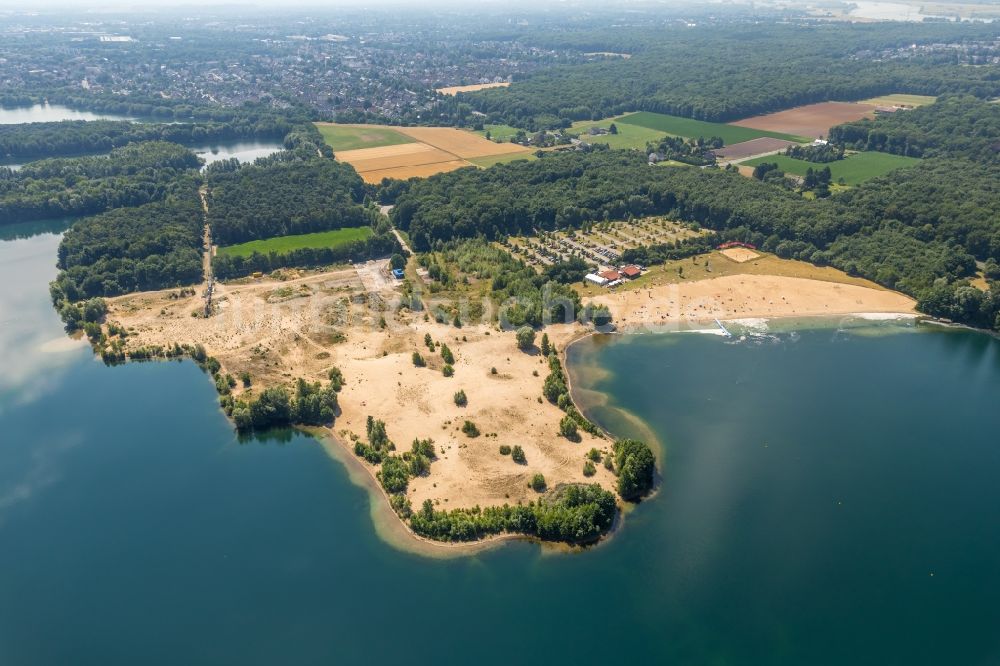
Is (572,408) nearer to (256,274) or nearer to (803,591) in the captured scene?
(803,591)

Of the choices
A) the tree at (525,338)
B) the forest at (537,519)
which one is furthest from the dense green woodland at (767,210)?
the forest at (537,519)

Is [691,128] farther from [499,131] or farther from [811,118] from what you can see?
[499,131]

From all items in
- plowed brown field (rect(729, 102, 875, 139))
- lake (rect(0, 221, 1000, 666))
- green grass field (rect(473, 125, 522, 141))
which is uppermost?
plowed brown field (rect(729, 102, 875, 139))

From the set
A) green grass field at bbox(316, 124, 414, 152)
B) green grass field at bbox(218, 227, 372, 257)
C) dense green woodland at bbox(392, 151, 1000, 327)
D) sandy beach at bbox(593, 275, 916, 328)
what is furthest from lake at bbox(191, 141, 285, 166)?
sandy beach at bbox(593, 275, 916, 328)

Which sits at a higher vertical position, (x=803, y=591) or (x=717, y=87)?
(x=717, y=87)

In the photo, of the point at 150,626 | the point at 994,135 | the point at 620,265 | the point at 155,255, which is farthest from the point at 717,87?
the point at 150,626

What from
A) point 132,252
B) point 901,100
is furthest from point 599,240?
point 901,100

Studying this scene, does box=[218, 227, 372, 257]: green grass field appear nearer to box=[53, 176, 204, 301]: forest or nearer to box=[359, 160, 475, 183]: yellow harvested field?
box=[53, 176, 204, 301]: forest
